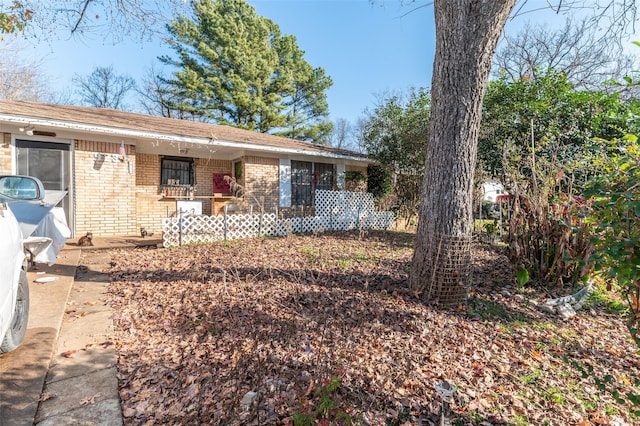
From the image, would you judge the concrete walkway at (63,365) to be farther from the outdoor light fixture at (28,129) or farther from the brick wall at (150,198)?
the brick wall at (150,198)

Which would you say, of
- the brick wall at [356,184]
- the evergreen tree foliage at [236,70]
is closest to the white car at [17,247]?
the brick wall at [356,184]

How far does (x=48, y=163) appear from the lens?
773 centimetres

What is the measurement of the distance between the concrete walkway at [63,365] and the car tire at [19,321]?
0.10 meters

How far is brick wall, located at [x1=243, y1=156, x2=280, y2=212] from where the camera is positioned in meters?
10.7

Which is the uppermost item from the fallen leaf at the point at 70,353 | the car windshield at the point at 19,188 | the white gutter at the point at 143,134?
the white gutter at the point at 143,134

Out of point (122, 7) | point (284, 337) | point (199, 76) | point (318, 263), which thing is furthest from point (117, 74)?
point (284, 337)

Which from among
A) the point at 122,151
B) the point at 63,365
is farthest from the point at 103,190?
the point at 63,365

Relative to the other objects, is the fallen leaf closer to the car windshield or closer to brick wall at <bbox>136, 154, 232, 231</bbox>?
the car windshield

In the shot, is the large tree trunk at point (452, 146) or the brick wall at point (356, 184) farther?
the brick wall at point (356, 184)

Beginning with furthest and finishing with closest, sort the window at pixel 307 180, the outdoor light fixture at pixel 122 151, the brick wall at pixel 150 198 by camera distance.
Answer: the window at pixel 307 180 → the brick wall at pixel 150 198 → the outdoor light fixture at pixel 122 151

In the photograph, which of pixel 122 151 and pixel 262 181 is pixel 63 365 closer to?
pixel 122 151

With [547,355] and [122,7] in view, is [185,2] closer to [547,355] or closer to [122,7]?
[122,7]

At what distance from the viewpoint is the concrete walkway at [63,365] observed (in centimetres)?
197

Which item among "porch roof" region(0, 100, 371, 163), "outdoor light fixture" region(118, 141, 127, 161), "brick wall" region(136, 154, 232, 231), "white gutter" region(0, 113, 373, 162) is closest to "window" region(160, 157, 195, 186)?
"brick wall" region(136, 154, 232, 231)
